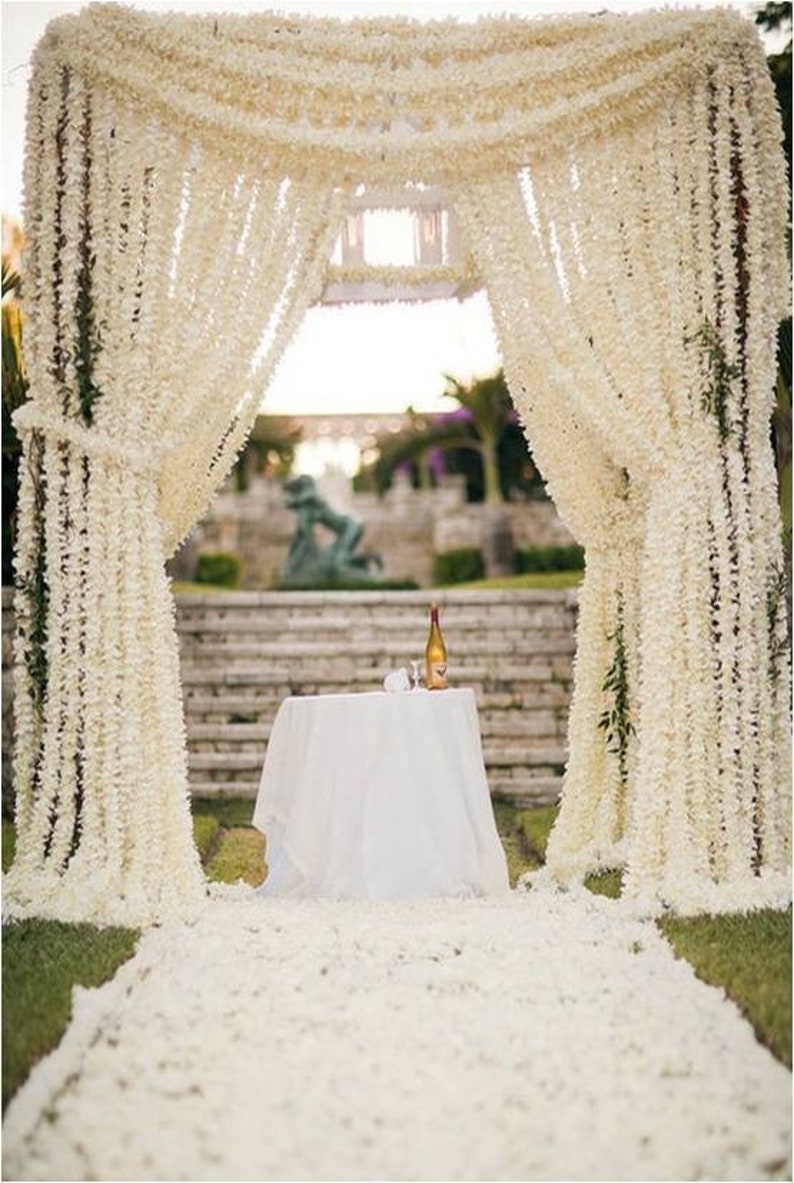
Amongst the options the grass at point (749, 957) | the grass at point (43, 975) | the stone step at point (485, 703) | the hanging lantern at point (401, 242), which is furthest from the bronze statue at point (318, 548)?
the grass at point (43, 975)

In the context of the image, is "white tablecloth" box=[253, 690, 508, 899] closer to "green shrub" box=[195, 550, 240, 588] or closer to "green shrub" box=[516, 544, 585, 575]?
"green shrub" box=[516, 544, 585, 575]

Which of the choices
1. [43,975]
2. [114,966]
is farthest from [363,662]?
[43,975]

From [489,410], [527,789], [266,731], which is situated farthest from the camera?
[489,410]

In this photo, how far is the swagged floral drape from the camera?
4219mm

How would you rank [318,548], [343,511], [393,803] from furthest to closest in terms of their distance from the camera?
1. [343,511]
2. [318,548]
3. [393,803]

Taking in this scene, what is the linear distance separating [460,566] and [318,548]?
2.75 meters

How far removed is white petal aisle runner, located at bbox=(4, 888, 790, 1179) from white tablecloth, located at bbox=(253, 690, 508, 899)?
68 cm

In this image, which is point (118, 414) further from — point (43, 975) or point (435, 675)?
point (43, 975)

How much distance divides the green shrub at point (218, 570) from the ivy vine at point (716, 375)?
50.5 feet

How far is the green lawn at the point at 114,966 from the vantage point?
9.37 ft

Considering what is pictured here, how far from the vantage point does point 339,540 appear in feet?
58.8

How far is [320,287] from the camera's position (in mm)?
4492

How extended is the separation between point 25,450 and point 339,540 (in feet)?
44.5

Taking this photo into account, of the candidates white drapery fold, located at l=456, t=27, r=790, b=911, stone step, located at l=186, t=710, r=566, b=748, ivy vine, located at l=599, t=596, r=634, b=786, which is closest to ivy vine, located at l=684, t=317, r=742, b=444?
white drapery fold, located at l=456, t=27, r=790, b=911
